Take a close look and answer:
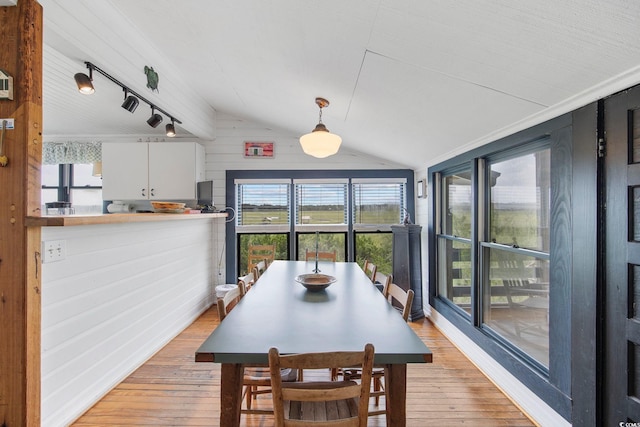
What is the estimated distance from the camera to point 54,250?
184 cm

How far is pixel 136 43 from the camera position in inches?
101

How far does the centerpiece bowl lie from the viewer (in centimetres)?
222

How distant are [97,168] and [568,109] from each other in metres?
5.41

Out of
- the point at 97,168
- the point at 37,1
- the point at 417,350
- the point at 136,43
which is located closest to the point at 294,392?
the point at 417,350

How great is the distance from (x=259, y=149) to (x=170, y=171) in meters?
1.29

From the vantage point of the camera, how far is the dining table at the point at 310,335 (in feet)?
4.10

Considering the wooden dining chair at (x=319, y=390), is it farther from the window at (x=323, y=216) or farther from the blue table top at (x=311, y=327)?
the window at (x=323, y=216)

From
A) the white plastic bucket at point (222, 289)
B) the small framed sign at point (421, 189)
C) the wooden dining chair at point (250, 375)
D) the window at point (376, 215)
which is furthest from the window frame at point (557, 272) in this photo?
the white plastic bucket at point (222, 289)

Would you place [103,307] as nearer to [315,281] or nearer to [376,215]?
[315,281]

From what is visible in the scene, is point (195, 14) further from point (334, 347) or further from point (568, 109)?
point (568, 109)

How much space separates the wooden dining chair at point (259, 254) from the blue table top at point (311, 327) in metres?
2.07

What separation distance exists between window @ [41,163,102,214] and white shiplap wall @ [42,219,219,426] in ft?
7.08

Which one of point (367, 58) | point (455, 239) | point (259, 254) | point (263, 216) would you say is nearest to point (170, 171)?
point (263, 216)

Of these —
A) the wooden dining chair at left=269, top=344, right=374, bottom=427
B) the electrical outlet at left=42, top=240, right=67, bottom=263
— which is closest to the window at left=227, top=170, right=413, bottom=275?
the electrical outlet at left=42, top=240, right=67, bottom=263
